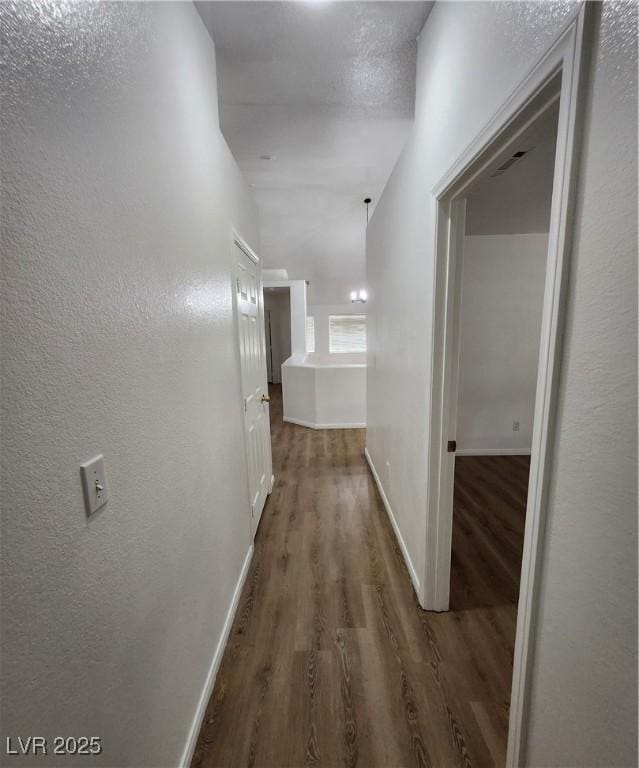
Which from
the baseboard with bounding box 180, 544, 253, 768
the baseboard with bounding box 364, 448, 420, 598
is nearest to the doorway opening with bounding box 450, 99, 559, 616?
the baseboard with bounding box 364, 448, 420, 598

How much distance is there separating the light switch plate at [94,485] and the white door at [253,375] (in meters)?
1.32

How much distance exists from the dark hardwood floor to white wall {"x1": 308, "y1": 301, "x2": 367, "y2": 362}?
239 inches

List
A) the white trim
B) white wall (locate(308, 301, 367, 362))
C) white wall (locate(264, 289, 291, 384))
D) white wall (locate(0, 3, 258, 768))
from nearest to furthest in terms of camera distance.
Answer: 1. white wall (locate(0, 3, 258, 768))
2. the white trim
3. white wall (locate(308, 301, 367, 362))
4. white wall (locate(264, 289, 291, 384))

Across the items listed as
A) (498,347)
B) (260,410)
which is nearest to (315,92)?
(260,410)

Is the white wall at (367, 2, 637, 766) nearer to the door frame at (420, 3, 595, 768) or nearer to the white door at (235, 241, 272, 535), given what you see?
the door frame at (420, 3, 595, 768)

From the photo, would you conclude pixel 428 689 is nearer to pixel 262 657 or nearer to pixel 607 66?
pixel 262 657

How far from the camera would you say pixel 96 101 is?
70 centimetres

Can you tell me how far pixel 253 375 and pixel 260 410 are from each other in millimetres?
357

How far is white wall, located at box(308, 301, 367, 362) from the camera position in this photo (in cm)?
794

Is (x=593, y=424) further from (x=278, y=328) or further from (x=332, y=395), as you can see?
(x=278, y=328)

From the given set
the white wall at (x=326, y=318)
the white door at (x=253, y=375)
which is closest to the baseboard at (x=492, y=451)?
the white door at (x=253, y=375)

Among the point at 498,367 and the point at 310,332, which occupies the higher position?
the point at 310,332

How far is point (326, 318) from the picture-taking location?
809cm

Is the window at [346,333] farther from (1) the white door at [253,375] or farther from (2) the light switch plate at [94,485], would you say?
(2) the light switch plate at [94,485]
